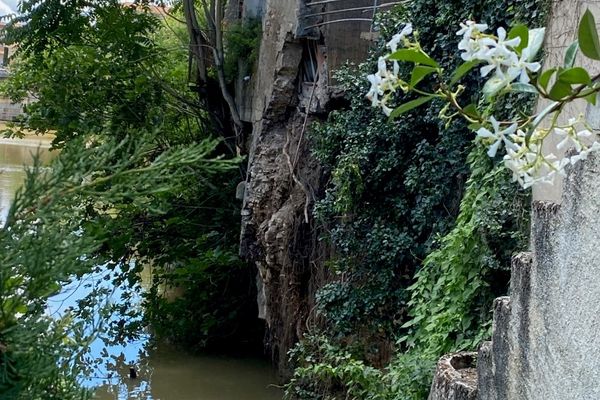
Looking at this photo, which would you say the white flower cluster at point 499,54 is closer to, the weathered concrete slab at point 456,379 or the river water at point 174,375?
the weathered concrete slab at point 456,379

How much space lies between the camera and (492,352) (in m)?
3.81

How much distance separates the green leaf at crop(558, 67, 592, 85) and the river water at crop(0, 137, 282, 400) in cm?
884

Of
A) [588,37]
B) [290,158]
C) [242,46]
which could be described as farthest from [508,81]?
[242,46]

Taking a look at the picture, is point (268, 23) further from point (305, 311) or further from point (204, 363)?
point (204, 363)

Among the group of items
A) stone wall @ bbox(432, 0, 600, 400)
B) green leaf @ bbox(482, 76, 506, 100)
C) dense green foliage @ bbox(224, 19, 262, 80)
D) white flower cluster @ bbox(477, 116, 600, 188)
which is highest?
dense green foliage @ bbox(224, 19, 262, 80)

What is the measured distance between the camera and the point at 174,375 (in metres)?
10.8

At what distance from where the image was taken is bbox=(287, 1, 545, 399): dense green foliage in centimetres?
538

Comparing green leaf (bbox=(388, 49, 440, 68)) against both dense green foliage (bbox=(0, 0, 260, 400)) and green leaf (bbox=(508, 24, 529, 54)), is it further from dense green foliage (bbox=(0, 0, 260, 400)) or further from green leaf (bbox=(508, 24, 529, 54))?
dense green foliage (bbox=(0, 0, 260, 400))

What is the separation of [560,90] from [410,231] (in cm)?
552

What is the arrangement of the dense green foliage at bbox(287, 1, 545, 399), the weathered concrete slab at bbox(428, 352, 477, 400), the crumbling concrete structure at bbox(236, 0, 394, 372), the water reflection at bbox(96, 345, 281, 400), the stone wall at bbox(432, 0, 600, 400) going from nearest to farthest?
the stone wall at bbox(432, 0, 600, 400), the weathered concrete slab at bbox(428, 352, 477, 400), the dense green foliage at bbox(287, 1, 545, 399), the crumbling concrete structure at bbox(236, 0, 394, 372), the water reflection at bbox(96, 345, 281, 400)

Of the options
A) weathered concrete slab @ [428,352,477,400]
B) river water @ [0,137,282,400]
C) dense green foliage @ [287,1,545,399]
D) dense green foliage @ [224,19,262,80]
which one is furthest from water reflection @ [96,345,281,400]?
weathered concrete slab @ [428,352,477,400]

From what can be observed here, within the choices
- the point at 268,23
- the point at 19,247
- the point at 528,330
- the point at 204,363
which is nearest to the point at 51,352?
the point at 19,247

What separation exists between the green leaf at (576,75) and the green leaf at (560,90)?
0.07ft

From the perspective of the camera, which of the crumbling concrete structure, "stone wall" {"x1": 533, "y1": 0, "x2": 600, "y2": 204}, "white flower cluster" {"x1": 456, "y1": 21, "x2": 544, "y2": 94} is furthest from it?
the crumbling concrete structure
